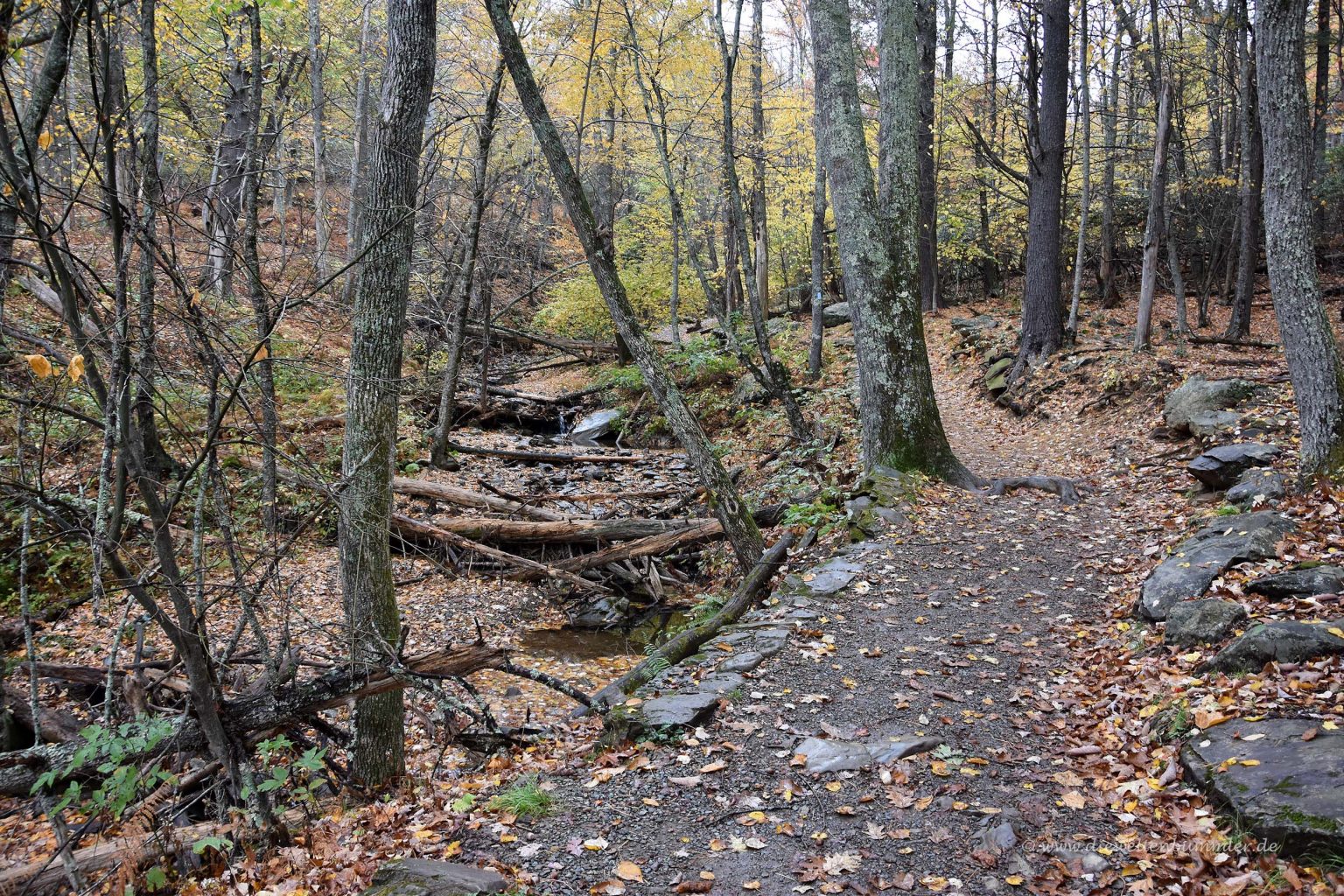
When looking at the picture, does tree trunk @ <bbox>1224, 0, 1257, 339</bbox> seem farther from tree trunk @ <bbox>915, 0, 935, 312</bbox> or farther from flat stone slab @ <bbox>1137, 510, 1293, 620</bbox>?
flat stone slab @ <bbox>1137, 510, 1293, 620</bbox>

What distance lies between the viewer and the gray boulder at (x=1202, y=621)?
4.36 m

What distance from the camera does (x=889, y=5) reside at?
27.5 feet

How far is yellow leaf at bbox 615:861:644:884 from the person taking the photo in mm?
3076

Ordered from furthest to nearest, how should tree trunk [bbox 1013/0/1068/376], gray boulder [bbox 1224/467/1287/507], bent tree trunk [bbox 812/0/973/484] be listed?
1. tree trunk [bbox 1013/0/1068/376]
2. bent tree trunk [bbox 812/0/973/484]
3. gray boulder [bbox 1224/467/1287/507]

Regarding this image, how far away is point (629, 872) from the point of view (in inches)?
122

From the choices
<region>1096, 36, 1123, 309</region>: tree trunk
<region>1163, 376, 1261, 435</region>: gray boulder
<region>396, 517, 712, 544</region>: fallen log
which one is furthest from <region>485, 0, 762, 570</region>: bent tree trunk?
<region>1096, 36, 1123, 309</region>: tree trunk

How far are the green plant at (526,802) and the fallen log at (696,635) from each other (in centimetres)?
89

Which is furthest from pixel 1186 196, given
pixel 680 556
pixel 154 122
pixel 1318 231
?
pixel 154 122

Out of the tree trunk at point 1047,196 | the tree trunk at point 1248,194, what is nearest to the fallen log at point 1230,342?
the tree trunk at point 1248,194

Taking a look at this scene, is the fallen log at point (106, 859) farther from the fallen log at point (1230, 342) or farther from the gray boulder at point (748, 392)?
the fallen log at point (1230, 342)

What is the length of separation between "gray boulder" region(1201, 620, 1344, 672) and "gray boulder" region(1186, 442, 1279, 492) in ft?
11.6

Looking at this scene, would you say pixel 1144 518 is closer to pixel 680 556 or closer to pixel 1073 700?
pixel 1073 700

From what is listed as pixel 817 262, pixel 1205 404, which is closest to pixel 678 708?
pixel 1205 404

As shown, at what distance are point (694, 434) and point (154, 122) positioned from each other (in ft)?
18.1
